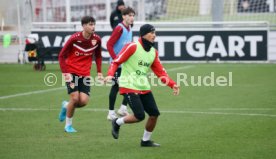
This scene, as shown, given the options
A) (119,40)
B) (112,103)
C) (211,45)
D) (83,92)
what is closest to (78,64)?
(83,92)

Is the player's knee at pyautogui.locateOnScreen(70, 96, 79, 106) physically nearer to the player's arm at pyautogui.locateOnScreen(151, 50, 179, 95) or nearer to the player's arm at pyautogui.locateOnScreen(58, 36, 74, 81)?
the player's arm at pyautogui.locateOnScreen(58, 36, 74, 81)

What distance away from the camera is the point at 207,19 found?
3269 centimetres

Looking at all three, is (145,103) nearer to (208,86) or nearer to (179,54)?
(208,86)

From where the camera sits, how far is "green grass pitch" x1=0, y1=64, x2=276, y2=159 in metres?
9.81

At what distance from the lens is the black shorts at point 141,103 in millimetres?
10266

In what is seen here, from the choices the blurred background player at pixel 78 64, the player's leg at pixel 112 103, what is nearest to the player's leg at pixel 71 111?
the blurred background player at pixel 78 64

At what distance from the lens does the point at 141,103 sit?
1034cm

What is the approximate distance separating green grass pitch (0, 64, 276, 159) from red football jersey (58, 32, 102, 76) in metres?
1.06

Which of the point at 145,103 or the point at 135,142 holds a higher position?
the point at 145,103

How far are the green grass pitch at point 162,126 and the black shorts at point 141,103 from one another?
21.3 inches

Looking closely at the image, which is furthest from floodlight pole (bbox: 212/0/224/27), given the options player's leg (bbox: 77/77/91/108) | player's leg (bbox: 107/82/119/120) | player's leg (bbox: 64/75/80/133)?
player's leg (bbox: 64/75/80/133)

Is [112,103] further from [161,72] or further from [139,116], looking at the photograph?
[139,116]

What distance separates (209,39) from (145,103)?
17.1 m

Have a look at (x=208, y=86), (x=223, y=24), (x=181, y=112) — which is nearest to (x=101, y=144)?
(x=181, y=112)
